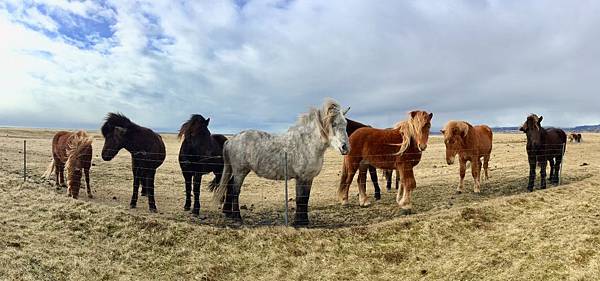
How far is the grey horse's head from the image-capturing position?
7.75 meters

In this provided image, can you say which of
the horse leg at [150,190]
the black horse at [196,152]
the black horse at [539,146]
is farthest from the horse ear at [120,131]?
the black horse at [539,146]

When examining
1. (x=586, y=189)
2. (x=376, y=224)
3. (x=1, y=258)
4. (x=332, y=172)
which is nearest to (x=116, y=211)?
(x=1, y=258)

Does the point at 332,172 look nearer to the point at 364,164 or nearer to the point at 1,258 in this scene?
the point at 364,164

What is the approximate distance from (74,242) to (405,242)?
5.33m

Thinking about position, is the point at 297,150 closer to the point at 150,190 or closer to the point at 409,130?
the point at 409,130

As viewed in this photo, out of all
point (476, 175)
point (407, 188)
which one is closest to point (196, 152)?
point (407, 188)

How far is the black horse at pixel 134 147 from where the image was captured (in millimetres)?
8797

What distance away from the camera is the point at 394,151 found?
8.98 meters

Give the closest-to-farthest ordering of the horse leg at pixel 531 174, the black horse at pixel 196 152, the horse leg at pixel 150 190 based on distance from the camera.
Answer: the black horse at pixel 196 152 → the horse leg at pixel 150 190 → the horse leg at pixel 531 174

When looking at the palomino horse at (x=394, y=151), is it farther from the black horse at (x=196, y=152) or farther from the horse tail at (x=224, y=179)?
the black horse at (x=196, y=152)

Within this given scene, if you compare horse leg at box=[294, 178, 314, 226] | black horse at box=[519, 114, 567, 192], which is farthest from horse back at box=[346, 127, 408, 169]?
black horse at box=[519, 114, 567, 192]

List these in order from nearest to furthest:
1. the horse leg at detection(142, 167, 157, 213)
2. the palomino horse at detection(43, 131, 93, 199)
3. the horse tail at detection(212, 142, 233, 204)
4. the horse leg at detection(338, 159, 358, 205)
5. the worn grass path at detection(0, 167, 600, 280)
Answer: the worn grass path at detection(0, 167, 600, 280) → the horse tail at detection(212, 142, 233, 204) → the horse leg at detection(142, 167, 157, 213) → the palomino horse at detection(43, 131, 93, 199) → the horse leg at detection(338, 159, 358, 205)

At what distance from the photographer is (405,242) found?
22.5ft

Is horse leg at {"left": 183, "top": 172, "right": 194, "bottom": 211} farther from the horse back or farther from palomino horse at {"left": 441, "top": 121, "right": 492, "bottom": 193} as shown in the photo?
palomino horse at {"left": 441, "top": 121, "right": 492, "bottom": 193}
